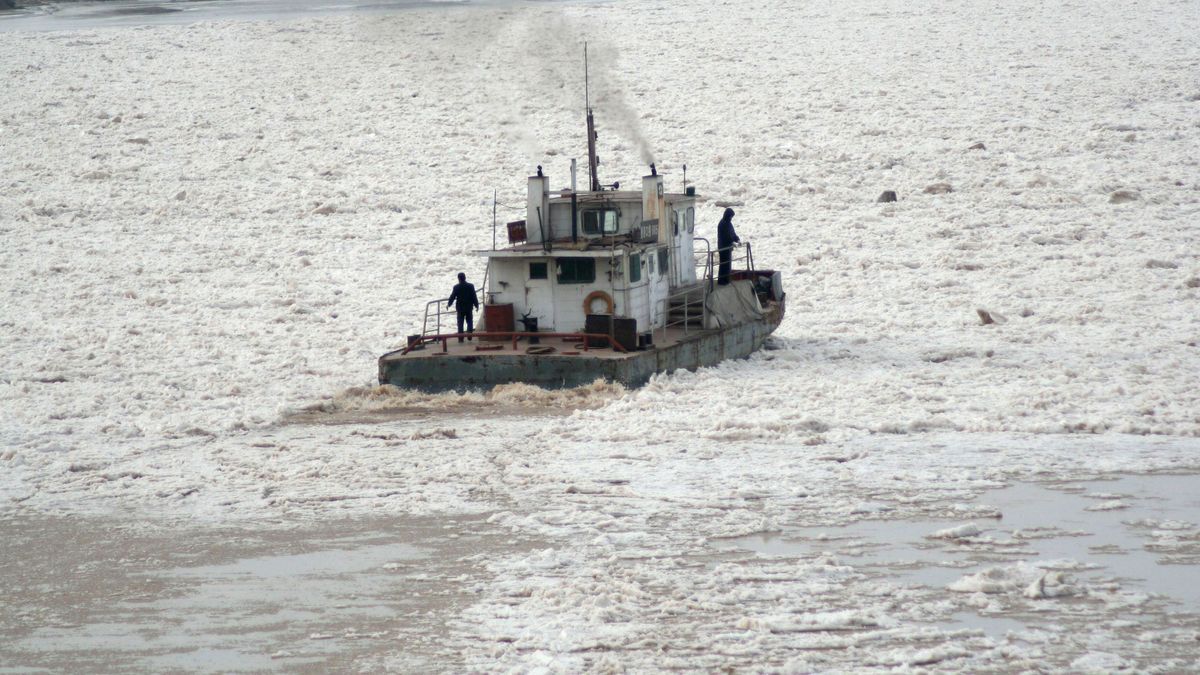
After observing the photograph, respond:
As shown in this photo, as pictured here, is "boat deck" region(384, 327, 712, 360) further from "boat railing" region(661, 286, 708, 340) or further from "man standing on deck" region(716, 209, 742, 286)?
"man standing on deck" region(716, 209, 742, 286)

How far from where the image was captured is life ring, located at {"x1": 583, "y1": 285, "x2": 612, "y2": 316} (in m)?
19.4

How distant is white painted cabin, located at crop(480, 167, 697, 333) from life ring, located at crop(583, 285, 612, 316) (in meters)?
0.02

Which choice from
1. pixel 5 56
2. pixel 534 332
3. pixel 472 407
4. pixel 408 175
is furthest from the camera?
pixel 5 56

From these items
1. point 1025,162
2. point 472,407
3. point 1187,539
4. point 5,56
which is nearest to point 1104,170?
point 1025,162

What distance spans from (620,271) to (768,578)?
8281mm

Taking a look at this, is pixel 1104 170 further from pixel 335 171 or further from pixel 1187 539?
pixel 1187 539

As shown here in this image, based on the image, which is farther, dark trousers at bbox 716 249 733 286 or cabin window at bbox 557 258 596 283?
dark trousers at bbox 716 249 733 286

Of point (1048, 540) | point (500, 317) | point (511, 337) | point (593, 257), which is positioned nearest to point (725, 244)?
point (593, 257)

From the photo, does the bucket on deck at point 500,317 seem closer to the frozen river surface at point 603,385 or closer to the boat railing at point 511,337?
the boat railing at point 511,337

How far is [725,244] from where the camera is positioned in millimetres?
22484

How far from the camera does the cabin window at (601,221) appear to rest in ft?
68.1

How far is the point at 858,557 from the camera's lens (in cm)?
1209

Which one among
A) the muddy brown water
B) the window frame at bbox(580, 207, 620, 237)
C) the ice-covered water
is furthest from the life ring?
the ice-covered water

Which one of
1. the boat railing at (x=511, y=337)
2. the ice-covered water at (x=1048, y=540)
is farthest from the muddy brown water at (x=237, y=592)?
the boat railing at (x=511, y=337)
